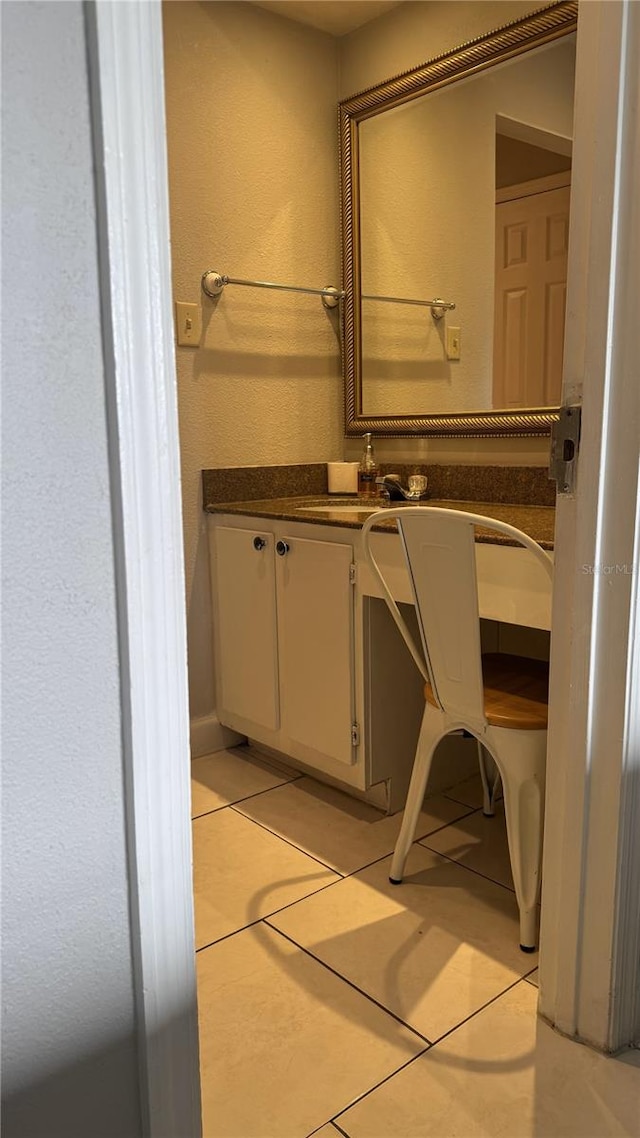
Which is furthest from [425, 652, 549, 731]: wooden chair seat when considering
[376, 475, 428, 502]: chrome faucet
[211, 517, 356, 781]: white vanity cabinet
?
[376, 475, 428, 502]: chrome faucet

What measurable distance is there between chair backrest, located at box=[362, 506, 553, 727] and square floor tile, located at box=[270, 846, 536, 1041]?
42 centimetres

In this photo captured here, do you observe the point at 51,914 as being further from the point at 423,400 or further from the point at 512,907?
the point at 423,400

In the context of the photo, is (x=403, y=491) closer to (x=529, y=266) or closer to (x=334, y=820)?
(x=529, y=266)

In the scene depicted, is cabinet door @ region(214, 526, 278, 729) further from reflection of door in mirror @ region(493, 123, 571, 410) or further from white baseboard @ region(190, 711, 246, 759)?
reflection of door in mirror @ region(493, 123, 571, 410)

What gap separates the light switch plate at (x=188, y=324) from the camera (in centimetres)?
238

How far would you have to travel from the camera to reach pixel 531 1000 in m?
1.49

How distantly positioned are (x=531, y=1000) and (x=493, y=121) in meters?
2.14

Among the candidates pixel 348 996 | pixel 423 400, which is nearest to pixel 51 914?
pixel 348 996

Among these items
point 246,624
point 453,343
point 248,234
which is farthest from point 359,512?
point 248,234

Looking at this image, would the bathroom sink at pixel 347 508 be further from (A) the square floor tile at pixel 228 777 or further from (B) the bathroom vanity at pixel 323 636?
(A) the square floor tile at pixel 228 777

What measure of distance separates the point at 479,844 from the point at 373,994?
1.98 feet

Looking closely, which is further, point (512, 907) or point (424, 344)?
point (424, 344)

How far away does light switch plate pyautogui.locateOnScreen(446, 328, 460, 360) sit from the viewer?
7.86ft

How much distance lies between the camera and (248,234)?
250 cm
